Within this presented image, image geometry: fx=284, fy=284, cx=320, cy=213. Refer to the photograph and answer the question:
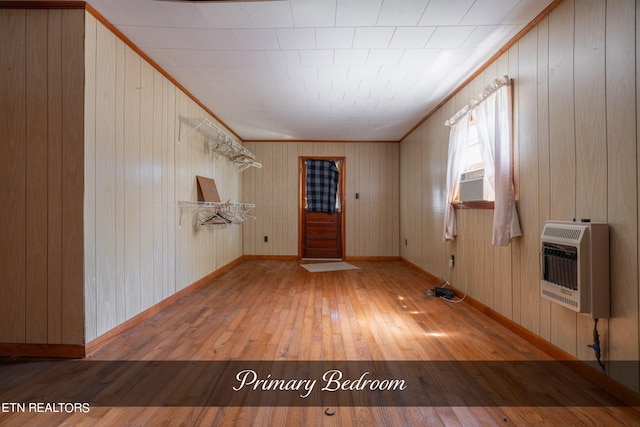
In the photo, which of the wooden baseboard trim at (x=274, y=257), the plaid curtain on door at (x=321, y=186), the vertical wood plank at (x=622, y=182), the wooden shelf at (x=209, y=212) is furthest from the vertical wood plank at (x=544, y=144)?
the wooden baseboard trim at (x=274, y=257)

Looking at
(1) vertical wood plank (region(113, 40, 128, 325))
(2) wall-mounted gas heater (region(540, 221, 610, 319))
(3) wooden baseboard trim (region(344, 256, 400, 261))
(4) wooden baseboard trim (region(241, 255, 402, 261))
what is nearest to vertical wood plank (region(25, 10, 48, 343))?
(1) vertical wood plank (region(113, 40, 128, 325))

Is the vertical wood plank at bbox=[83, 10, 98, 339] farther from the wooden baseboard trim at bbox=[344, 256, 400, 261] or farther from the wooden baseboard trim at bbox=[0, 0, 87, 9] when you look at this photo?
the wooden baseboard trim at bbox=[344, 256, 400, 261]

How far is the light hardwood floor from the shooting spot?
1.26 m

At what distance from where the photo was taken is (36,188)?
1.80 m

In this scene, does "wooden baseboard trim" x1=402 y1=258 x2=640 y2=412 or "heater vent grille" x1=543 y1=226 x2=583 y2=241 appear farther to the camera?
"heater vent grille" x1=543 y1=226 x2=583 y2=241

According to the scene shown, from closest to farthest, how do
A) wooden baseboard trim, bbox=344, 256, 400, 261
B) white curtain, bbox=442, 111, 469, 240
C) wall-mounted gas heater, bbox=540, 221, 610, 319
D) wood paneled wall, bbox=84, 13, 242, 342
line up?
wall-mounted gas heater, bbox=540, 221, 610, 319, wood paneled wall, bbox=84, 13, 242, 342, white curtain, bbox=442, 111, 469, 240, wooden baseboard trim, bbox=344, 256, 400, 261

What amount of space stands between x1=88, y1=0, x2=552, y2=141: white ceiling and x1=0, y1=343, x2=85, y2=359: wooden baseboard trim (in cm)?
217

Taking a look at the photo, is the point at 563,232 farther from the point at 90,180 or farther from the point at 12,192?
the point at 12,192

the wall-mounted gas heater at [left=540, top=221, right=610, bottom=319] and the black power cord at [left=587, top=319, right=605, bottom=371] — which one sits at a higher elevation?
the wall-mounted gas heater at [left=540, top=221, right=610, bottom=319]

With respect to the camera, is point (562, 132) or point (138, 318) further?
point (138, 318)

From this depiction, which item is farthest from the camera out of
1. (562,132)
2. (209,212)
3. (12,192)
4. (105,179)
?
(209,212)

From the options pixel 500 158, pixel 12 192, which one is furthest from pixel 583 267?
pixel 12 192

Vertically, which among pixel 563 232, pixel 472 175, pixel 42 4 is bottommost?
pixel 563 232

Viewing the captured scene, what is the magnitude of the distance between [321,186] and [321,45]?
135 inches
